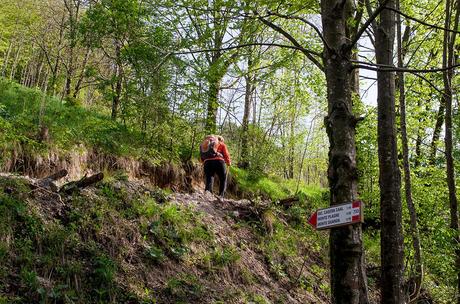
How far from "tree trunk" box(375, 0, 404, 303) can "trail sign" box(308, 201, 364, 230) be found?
2.62m

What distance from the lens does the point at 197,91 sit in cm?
1020

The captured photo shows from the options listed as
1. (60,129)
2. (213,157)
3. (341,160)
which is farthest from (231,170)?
(341,160)

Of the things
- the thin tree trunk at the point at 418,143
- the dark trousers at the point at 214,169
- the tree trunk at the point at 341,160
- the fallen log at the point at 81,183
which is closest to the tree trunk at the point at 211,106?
the dark trousers at the point at 214,169

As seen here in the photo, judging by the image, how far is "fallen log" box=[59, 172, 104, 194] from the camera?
5766mm

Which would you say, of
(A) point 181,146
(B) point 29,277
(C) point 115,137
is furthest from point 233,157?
(B) point 29,277

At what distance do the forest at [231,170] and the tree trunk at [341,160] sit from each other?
0.01 m

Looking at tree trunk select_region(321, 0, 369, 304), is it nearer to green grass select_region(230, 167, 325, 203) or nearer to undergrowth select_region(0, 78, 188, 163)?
undergrowth select_region(0, 78, 188, 163)

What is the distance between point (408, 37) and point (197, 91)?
373 inches

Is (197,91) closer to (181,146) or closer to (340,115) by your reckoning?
(181,146)

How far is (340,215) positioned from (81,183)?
12.9ft

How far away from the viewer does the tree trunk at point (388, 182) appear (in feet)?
18.9

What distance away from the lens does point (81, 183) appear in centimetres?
591

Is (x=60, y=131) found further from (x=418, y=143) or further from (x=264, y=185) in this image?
(x=418, y=143)

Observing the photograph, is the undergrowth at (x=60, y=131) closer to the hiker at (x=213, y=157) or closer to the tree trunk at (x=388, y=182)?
the hiker at (x=213, y=157)
